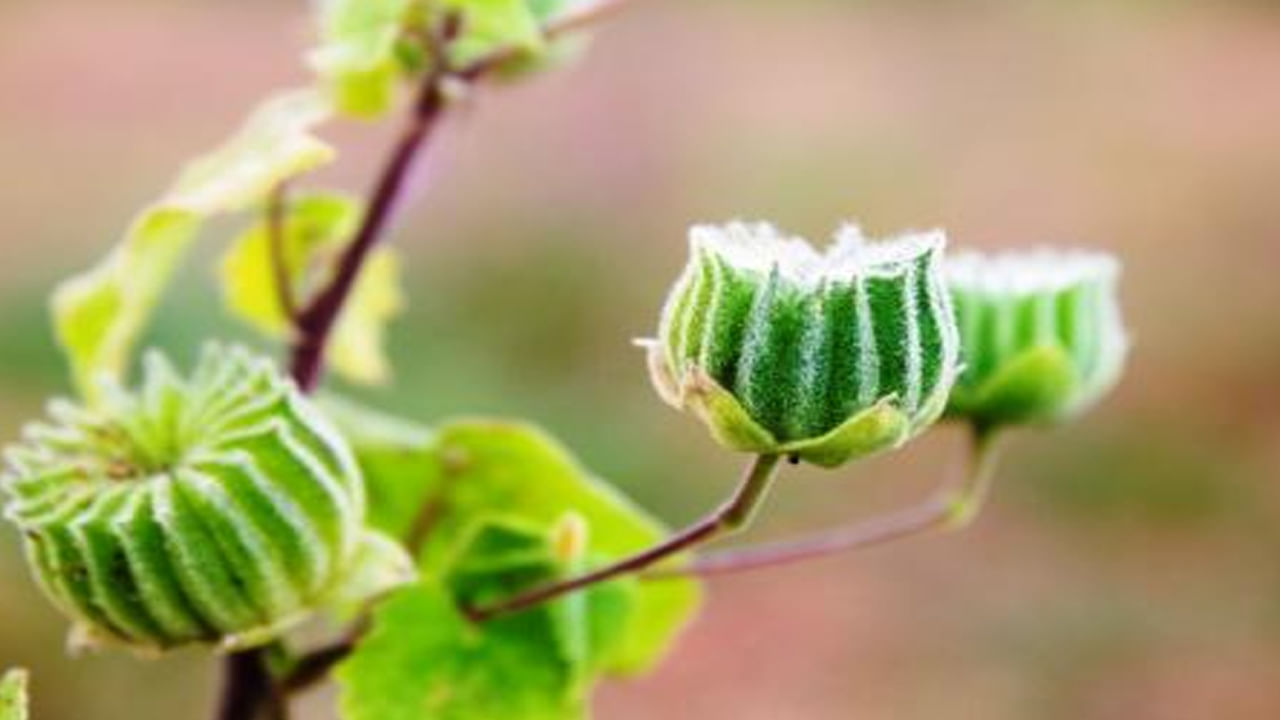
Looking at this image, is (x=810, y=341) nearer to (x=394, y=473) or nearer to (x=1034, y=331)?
(x=1034, y=331)

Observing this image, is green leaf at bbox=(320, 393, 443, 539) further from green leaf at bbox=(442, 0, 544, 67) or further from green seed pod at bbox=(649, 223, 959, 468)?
green seed pod at bbox=(649, 223, 959, 468)

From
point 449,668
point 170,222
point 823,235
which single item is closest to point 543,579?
point 449,668

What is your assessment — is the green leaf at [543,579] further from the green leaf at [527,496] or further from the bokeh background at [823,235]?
the bokeh background at [823,235]

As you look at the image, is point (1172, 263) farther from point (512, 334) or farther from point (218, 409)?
point (218, 409)

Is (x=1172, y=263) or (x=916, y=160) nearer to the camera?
(x=1172, y=263)

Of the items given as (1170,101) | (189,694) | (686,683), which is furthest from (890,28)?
(189,694)

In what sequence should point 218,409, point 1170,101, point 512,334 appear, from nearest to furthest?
point 218,409 < point 512,334 < point 1170,101
